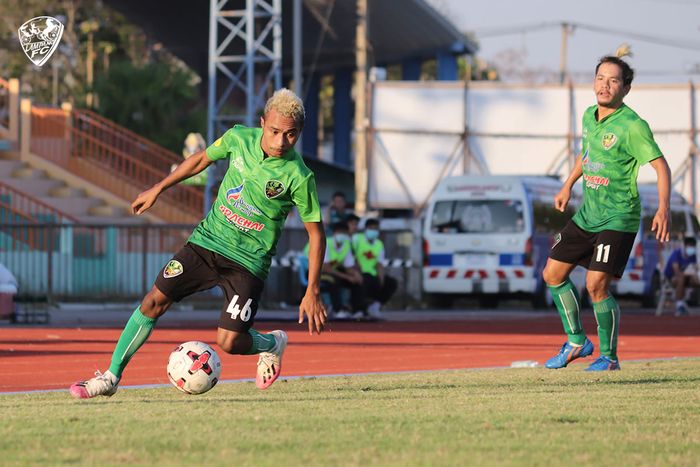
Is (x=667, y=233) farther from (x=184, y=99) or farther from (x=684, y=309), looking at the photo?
(x=184, y=99)

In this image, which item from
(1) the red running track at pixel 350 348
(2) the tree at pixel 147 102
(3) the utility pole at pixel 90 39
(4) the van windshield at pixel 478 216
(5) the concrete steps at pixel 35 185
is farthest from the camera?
(3) the utility pole at pixel 90 39

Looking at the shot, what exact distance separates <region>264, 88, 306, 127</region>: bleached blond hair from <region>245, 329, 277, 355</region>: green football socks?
1475 millimetres

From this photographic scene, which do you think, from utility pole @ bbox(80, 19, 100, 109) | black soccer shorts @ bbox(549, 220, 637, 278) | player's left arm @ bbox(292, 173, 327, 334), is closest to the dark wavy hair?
black soccer shorts @ bbox(549, 220, 637, 278)

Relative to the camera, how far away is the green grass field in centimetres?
659

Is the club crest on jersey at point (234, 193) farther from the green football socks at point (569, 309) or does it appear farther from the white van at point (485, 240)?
the white van at point (485, 240)

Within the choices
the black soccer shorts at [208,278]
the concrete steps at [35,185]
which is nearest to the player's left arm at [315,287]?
the black soccer shorts at [208,278]

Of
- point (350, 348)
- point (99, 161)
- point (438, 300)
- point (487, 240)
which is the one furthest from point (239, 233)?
point (99, 161)

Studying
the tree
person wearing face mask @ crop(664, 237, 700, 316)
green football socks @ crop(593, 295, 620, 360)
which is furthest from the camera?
the tree

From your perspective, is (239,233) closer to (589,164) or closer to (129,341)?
(129,341)

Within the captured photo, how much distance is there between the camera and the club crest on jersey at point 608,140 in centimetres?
1095

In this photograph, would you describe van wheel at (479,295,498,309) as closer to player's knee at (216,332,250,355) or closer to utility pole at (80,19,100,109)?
player's knee at (216,332,250,355)

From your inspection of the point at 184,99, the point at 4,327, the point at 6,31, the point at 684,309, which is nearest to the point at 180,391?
the point at 4,327

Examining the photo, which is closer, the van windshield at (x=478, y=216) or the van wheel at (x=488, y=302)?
the van windshield at (x=478, y=216)

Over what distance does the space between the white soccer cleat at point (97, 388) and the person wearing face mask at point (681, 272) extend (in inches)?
769
